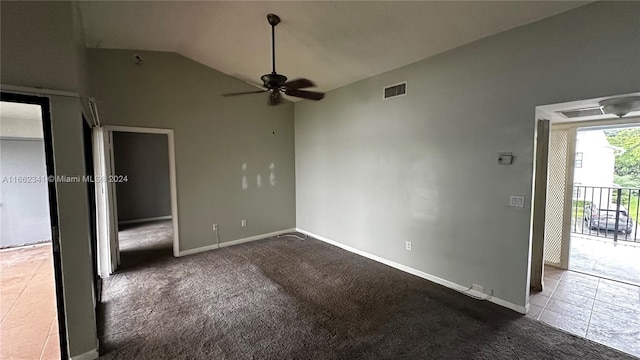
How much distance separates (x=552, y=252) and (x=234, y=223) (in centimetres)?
525

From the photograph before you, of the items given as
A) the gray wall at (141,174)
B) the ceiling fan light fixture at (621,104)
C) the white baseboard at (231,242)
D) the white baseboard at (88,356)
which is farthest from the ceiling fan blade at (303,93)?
the gray wall at (141,174)

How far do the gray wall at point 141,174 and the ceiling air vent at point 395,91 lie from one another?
19.8 ft

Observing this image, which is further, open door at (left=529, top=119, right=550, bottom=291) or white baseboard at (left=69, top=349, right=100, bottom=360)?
open door at (left=529, top=119, right=550, bottom=291)

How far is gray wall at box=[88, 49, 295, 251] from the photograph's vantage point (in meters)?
4.02

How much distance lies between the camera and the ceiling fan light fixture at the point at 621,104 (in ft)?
7.31

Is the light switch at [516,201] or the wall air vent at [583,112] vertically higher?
the wall air vent at [583,112]

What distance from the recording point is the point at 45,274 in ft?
11.1

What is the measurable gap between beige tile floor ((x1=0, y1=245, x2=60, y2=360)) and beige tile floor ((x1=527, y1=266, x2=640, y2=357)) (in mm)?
4616

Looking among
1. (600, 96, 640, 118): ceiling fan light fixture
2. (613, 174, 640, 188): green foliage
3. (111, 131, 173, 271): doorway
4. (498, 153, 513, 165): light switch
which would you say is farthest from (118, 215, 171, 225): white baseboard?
(613, 174, 640, 188): green foliage

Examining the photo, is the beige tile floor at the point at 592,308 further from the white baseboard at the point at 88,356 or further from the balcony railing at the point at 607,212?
the white baseboard at the point at 88,356

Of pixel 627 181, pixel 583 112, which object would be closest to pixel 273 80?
pixel 583 112

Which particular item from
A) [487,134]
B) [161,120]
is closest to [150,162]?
[161,120]

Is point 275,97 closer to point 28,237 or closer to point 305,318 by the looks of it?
point 305,318

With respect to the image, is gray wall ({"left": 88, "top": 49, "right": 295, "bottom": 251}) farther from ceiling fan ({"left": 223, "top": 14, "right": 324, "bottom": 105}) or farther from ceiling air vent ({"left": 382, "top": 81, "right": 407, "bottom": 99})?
ceiling air vent ({"left": 382, "top": 81, "right": 407, "bottom": 99})
